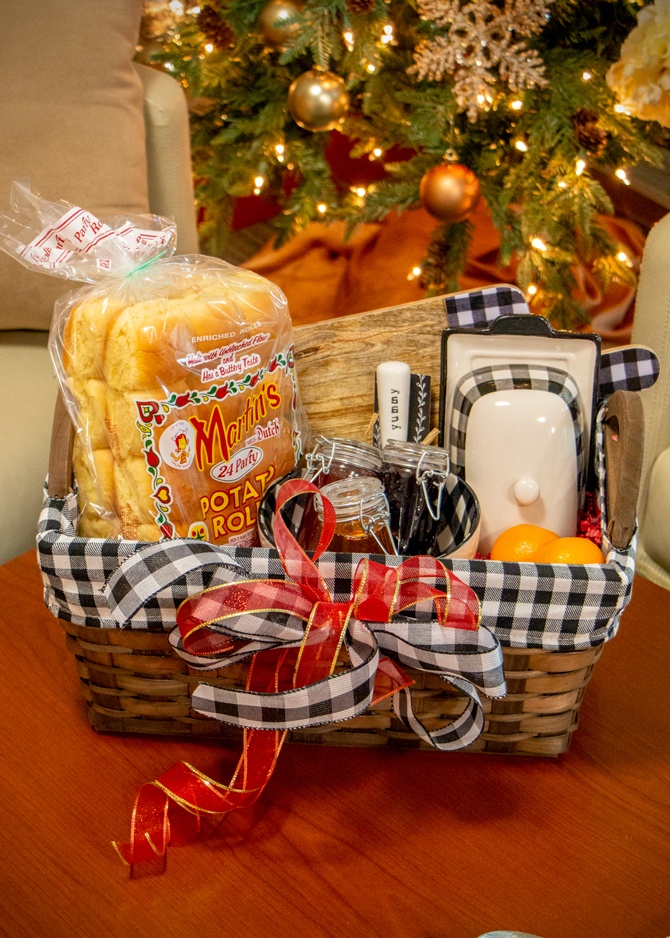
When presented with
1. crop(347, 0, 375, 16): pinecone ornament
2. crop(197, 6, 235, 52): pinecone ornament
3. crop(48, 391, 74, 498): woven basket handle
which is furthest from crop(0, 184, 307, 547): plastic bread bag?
crop(197, 6, 235, 52): pinecone ornament

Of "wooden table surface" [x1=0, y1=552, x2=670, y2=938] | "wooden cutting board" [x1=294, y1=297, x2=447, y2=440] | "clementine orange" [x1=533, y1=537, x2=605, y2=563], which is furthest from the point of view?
"wooden cutting board" [x1=294, y1=297, x2=447, y2=440]

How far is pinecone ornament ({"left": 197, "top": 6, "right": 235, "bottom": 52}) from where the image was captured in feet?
5.06

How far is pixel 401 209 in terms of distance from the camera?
61.8 inches

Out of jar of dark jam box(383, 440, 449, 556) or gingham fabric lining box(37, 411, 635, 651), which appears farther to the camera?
jar of dark jam box(383, 440, 449, 556)

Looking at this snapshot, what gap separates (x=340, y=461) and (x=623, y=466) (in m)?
0.23

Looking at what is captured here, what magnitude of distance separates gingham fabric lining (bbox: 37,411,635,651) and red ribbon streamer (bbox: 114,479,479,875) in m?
0.01

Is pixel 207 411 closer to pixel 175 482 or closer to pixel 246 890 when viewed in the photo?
pixel 175 482

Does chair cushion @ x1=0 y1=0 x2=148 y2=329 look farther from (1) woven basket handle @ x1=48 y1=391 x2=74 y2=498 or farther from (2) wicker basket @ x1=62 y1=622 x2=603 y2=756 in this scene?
(2) wicker basket @ x1=62 y1=622 x2=603 y2=756

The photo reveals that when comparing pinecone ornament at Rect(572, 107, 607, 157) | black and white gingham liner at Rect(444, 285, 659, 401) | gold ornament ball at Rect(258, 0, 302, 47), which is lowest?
black and white gingham liner at Rect(444, 285, 659, 401)

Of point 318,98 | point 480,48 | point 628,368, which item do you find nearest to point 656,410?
point 628,368

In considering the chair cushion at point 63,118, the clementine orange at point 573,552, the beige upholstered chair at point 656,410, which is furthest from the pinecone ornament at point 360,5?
the clementine orange at point 573,552

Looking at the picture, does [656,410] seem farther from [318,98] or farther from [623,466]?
[318,98]

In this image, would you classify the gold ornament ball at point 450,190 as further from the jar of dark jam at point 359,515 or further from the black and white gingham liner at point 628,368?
the jar of dark jam at point 359,515

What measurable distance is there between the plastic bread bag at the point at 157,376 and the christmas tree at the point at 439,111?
85cm
